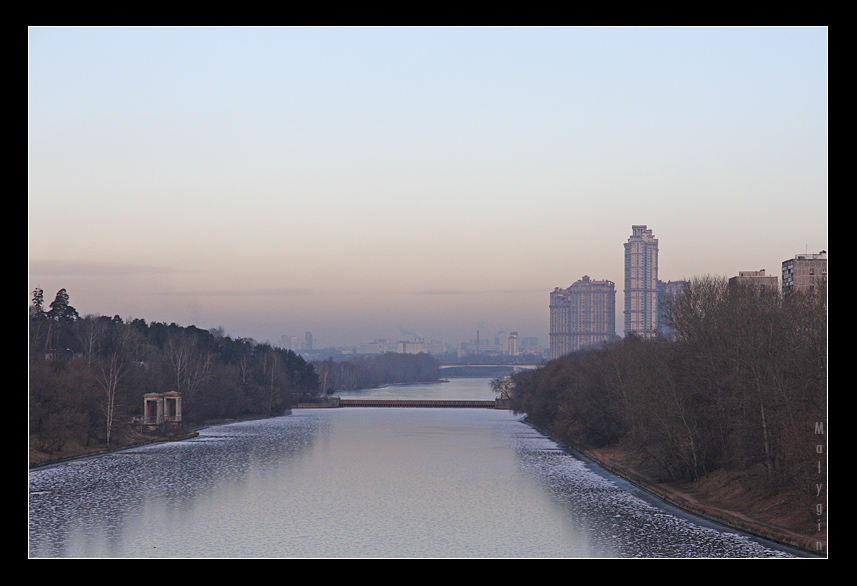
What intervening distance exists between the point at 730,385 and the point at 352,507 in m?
13.9

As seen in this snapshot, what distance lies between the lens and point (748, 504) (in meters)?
26.7

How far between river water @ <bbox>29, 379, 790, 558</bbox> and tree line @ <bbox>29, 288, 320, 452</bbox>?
2.87 meters

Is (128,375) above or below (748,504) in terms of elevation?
above

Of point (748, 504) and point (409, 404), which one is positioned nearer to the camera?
point (748, 504)

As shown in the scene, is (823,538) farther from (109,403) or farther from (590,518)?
(109,403)

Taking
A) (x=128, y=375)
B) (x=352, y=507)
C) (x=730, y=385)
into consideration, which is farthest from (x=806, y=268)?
(x=128, y=375)

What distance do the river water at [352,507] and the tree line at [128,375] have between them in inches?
113

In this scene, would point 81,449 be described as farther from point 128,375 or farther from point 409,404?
point 409,404

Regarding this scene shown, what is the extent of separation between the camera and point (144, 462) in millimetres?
45875

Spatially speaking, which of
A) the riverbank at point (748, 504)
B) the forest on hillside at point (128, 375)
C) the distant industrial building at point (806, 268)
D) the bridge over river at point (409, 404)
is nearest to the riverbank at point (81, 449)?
the forest on hillside at point (128, 375)

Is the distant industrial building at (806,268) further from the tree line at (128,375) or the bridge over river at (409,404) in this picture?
the bridge over river at (409,404)
